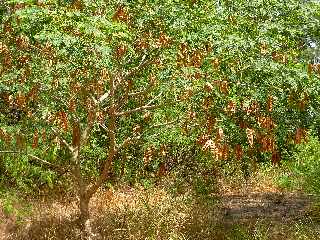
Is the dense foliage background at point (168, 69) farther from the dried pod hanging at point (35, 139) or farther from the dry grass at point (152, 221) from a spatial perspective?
the dry grass at point (152, 221)

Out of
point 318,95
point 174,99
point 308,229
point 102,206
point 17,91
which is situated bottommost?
point 308,229

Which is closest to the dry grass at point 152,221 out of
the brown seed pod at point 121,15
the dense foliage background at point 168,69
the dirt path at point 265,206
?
the dirt path at point 265,206

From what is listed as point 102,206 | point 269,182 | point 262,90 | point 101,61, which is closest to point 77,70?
point 101,61

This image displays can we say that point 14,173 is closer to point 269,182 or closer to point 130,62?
point 130,62

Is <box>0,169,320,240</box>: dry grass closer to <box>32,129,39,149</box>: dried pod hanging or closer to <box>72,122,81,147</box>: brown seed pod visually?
<box>72,122,81,147</box>: brown seed pod

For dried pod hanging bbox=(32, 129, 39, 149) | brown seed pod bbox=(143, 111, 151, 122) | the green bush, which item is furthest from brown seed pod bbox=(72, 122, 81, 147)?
the green bush

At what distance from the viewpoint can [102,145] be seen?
1055 centimetres

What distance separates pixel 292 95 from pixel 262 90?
413mm

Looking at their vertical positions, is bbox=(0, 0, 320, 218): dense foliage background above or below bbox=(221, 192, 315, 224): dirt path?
above

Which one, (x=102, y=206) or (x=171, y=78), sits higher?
(x=171, y=78)

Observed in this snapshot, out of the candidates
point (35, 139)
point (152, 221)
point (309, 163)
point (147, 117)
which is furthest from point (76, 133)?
point (309, 163)

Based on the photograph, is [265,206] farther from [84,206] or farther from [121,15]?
[121,15]

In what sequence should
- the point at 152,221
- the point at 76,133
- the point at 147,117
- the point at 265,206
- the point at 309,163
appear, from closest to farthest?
the point at 76,133
the point at 147,117
the point at 152,221
the point at 309,163
the point at 265,206

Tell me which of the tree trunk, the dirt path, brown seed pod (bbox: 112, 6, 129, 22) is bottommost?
the dirt path
